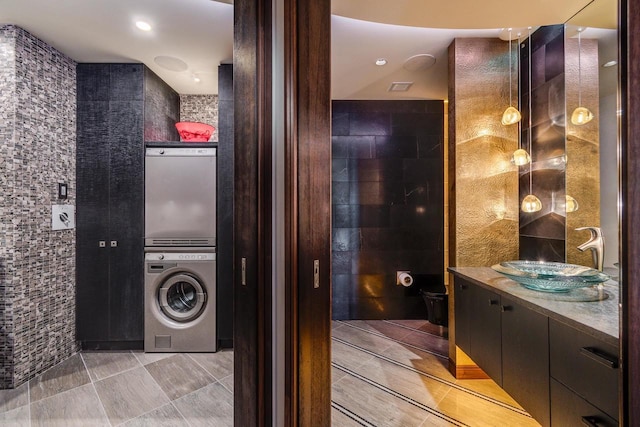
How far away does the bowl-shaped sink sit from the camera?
1.42 metres

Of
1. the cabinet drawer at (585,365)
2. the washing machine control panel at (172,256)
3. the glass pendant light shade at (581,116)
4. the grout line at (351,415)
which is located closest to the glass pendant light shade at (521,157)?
the glass pendant light shade at (581,116)

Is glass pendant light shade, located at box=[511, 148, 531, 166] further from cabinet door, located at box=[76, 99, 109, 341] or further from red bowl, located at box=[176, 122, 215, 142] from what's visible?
cabinet door, located at box=[76, 99, 109, 341]

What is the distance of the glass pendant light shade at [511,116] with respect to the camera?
1983mm

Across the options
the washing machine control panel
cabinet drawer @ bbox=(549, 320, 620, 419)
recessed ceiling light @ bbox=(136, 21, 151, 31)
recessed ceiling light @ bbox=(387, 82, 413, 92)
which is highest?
recessed ceiling light @ bbox=(136, 21, 151, 31)

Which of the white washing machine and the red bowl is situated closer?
the white washing machine

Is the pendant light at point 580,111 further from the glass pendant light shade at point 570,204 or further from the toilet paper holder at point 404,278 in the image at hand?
the toilet paper holder at point 404,278

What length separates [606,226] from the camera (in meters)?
1.36

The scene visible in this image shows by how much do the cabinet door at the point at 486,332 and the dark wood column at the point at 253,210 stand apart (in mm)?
1352

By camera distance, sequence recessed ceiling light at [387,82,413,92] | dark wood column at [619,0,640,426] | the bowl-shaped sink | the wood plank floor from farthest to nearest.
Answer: recessed ceiling light at [387,82,413,92] → the wood plank floor → the bowl-shaped sink → dark wood column at [619,0,640,426]

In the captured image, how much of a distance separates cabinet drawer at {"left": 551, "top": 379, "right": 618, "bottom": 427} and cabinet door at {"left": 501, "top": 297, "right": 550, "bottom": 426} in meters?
0.05

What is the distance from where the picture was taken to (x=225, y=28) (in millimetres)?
2115

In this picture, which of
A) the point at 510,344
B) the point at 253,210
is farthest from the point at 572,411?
the point at 253,210

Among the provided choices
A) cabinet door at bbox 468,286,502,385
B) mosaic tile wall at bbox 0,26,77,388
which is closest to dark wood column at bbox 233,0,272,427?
cabinet door at bbox 468,286,502,385

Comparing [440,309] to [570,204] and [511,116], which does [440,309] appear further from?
[511,116]
